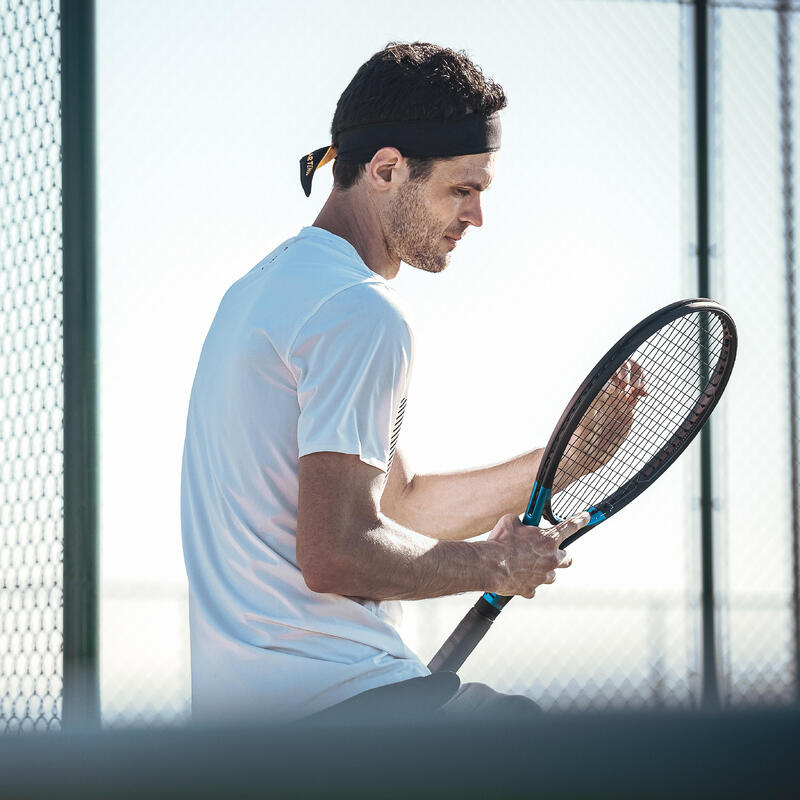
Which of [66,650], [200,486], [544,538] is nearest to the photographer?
[200,486]

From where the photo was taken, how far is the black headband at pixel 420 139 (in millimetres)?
1917

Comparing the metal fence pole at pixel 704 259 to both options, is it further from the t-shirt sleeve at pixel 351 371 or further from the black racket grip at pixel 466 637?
the t-shirt sleeve at pixel 351 371

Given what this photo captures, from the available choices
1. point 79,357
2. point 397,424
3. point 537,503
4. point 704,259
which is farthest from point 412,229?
point 704,259

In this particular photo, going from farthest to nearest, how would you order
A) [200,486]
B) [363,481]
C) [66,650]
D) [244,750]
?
[66,650], [200,486], [363,481], [244,750]

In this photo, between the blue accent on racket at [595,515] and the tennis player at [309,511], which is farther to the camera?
the blue accent on racket at [595,515]

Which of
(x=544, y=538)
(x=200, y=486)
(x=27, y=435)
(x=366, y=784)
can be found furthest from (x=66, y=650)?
(x=366, y=784)

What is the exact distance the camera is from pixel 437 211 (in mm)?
1933

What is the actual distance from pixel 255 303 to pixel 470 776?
1217mm

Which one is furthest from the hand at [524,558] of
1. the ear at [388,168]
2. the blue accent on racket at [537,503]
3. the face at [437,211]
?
the ear at [388,168]

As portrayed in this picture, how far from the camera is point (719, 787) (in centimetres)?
50

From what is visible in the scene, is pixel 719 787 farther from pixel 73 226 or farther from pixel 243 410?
pixel 73 226

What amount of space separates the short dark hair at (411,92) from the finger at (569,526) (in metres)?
0.65

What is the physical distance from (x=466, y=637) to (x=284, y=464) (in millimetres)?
662

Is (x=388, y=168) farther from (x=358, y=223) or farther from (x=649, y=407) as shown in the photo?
(x=649, y=407)
